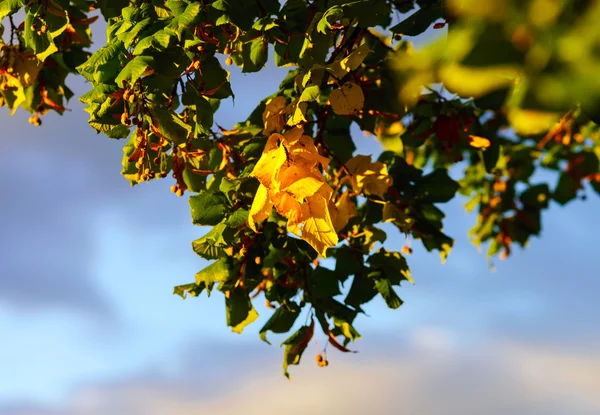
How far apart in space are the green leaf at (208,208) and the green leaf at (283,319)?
0.98 metres

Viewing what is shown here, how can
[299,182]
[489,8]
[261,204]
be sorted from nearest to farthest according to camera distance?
[489,8] < [299,182] < [261,204]

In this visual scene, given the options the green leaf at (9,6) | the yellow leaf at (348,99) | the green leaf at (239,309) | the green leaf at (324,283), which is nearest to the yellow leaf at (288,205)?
the yellow leaf at (348,99)

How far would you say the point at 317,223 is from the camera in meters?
2.70

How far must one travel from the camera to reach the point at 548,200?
7.43m

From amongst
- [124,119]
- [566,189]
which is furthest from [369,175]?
[566,189]

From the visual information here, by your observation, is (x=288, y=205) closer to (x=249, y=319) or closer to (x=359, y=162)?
(x=359, y=162)

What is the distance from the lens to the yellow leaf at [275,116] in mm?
3199

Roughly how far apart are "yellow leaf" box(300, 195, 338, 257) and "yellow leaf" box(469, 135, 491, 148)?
1.75 meters

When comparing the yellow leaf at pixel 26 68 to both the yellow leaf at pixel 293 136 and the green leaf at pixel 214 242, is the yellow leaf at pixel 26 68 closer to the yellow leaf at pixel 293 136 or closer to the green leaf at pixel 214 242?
the green leaf at pixel 214 242

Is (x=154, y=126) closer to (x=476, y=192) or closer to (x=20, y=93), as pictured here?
(x=20, y=93)

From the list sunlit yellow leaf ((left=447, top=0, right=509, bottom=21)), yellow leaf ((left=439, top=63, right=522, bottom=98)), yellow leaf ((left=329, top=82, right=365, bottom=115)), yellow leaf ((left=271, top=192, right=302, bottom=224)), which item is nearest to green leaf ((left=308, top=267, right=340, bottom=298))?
yellow leaf ((left=329, top=82, right=365, bottom=115))

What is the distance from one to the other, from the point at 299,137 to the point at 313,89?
21 centimetres

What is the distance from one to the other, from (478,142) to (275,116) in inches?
59.0

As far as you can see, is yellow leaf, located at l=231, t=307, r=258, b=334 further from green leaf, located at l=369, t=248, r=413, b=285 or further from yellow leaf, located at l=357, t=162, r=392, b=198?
yellow leaf, located at l=357, t=162, r=392, b=198
